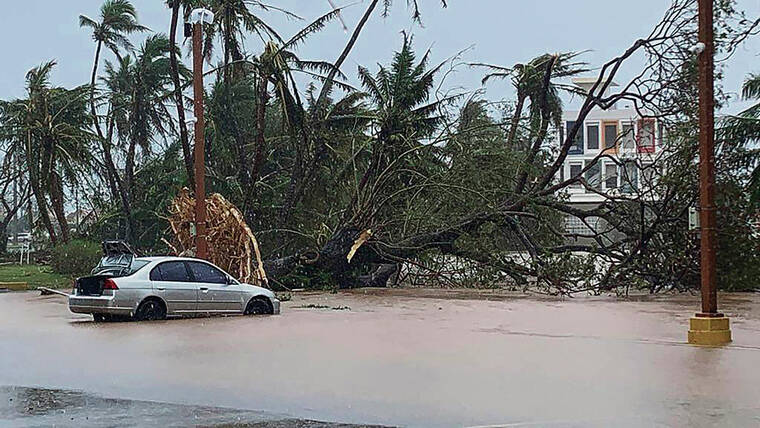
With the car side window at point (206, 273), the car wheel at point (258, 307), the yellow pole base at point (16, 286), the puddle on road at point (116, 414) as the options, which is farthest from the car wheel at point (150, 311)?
the yellow pole base at point (16, 286)

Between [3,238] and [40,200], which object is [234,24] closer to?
[40,200]

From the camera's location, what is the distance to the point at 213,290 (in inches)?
801

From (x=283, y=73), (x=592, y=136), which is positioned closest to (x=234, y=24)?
(x=283, y=73)

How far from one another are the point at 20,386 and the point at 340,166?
79.4 ft

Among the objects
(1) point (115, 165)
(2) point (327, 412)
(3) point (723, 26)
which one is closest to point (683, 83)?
(3) point (723, 26)

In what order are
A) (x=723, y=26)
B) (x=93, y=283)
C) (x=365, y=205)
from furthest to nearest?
(x=365, y=205) → (x=723, y=26) → (x=93, y=283)

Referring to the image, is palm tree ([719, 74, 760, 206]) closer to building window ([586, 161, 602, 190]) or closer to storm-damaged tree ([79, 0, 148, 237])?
building window ([586, 161, 602, 190])

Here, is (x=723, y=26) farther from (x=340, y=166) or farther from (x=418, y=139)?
(x=340, y=166)

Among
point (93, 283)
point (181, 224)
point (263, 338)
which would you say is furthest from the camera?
point (181, 224)

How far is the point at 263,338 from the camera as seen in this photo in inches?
662

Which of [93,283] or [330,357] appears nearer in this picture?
[330,357]

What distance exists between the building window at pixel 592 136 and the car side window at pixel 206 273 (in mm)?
50671

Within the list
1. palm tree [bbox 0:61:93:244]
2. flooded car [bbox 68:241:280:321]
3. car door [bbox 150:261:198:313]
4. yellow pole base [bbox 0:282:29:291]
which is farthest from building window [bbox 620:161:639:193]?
palm tree [bbox 0:61:93:244]

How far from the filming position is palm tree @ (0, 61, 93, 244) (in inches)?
1587
